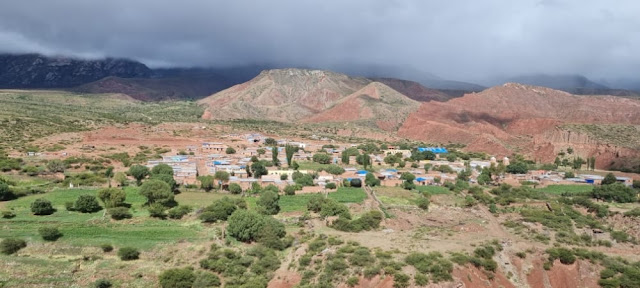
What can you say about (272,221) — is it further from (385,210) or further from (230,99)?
(230,99)

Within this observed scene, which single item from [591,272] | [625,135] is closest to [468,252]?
[591,272]

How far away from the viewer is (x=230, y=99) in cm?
19112

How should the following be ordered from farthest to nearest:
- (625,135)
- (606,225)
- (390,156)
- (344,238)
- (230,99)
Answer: (230,99), (625,135), (390,156), (606,225), (344,238)

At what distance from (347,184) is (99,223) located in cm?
2808

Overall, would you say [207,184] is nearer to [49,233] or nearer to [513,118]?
[49,233]

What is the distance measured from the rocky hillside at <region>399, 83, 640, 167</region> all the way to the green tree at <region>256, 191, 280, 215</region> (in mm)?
61994

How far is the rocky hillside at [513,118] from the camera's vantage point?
100331mm

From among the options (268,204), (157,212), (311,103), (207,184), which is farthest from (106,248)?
(311,103)

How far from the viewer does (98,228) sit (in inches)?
1406

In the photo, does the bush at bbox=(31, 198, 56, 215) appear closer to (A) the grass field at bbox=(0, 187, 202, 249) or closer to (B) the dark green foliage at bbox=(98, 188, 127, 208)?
(A) the grass field at bbox=(0, 187, 202, 249)

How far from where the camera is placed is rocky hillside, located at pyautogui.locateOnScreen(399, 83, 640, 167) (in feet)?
329

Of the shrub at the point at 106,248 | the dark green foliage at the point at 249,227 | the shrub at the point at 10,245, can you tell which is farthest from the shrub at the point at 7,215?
the dark green foliage at the point at 249,227

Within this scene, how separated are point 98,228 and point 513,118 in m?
122

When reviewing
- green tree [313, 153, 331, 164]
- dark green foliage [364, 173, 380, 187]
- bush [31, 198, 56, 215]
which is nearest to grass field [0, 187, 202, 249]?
bush [31, 198, 56, 215]
